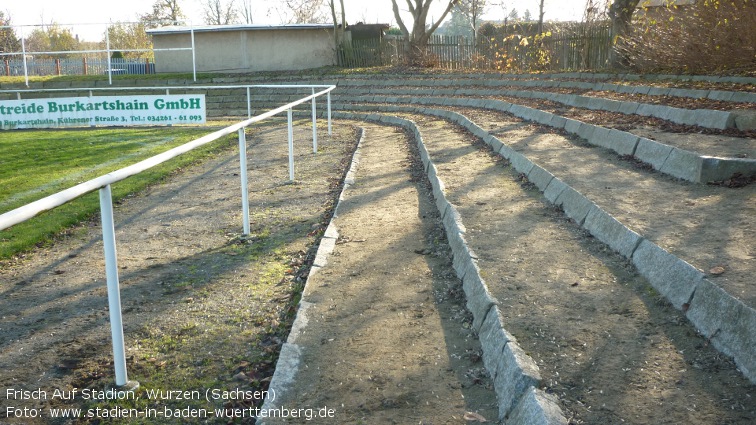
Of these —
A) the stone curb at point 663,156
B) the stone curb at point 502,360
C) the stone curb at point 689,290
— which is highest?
the stone curb at point 663,156

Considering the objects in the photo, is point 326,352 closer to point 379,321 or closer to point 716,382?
point 379,321

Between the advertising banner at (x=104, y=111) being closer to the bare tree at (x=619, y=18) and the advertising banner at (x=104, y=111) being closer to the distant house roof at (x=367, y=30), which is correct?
the bare tree at (x=619, y=18)

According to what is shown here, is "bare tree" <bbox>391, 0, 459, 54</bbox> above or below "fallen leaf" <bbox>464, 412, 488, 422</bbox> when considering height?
above

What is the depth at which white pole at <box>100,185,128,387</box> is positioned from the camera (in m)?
3.71

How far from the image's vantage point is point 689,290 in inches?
157

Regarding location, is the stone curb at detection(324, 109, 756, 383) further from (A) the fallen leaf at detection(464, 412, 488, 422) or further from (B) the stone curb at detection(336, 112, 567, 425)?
(A) the fallen leaf at detection(464, 412, 488, 422)

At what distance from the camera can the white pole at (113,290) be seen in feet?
12.2

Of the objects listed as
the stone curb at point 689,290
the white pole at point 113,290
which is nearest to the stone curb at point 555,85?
the stone curb at point 689,290

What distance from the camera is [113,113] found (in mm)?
20297

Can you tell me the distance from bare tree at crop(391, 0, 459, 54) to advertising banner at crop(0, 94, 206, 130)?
13890 millimetres

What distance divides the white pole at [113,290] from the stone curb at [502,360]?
6.80 feet

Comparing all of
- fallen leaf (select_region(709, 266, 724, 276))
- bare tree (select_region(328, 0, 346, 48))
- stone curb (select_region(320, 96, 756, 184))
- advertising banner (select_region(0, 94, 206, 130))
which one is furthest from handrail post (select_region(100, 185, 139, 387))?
bare tree (select_region(328, 0, 346, 48))

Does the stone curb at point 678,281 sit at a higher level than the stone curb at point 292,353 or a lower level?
higher

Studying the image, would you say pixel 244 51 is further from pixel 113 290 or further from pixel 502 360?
pixel 502 360
